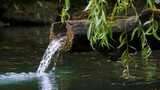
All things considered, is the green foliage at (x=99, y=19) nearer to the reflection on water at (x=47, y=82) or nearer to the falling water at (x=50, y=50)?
the reflection on water at (x=47, y=82)

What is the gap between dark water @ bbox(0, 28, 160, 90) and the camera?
9.43 metres

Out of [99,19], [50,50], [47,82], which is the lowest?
[47,82]

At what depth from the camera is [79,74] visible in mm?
11219

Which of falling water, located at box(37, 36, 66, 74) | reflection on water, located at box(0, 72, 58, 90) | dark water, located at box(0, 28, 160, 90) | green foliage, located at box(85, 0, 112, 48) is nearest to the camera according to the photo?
green foliage, located at box(85, 0, 112, 48)

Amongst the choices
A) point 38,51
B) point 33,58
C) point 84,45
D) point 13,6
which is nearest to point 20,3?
point 13,6

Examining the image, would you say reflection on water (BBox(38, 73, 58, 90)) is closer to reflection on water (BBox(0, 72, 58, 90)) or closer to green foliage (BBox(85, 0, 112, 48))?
reflection on water (BBox(0, 72, 58, 90))

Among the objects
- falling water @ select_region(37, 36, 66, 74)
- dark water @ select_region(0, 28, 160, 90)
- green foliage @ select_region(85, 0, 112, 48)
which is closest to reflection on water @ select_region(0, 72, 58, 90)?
dark water @ select_region(0, 28, 160, 90)

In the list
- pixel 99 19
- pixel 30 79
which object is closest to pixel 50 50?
A: pixel 30 79

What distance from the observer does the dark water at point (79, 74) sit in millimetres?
9430

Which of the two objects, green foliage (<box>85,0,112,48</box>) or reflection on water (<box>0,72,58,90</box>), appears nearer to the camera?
green foliage (<box>85,0,112,48</box>)

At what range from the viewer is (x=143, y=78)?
34.1 feet

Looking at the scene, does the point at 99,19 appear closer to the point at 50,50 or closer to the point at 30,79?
the point at 30,79

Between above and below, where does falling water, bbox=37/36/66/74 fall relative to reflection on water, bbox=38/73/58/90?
above

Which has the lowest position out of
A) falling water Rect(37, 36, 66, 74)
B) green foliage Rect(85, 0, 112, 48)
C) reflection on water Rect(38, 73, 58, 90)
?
reflection on water Rect(38, 73, 58, 90)
